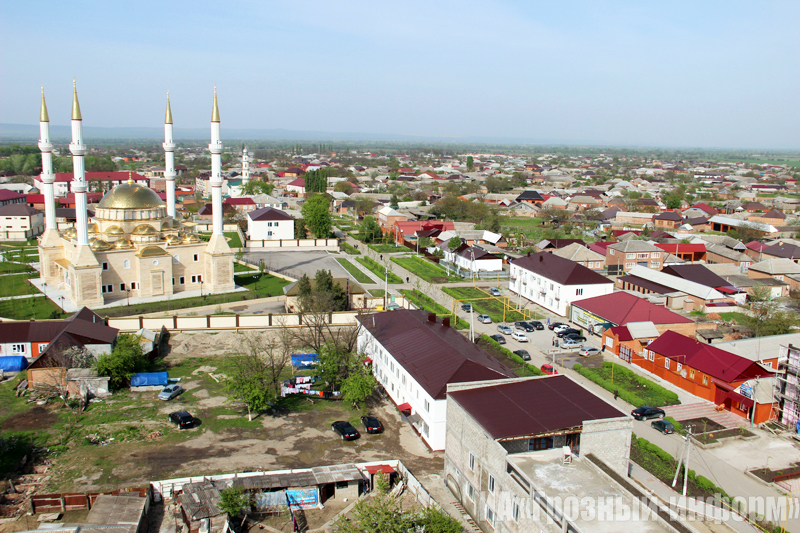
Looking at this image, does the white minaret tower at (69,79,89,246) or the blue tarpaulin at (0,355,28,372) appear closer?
the blue tarpaulin at (0,355,28,372)

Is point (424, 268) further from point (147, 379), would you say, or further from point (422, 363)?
point (147, 379)

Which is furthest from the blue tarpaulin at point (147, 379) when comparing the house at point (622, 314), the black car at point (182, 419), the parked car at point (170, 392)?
the house at point (622, 314)

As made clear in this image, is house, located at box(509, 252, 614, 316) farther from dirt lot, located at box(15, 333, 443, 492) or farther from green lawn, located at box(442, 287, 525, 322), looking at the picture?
dirt lot, located at box(15, 333, 443, 492)

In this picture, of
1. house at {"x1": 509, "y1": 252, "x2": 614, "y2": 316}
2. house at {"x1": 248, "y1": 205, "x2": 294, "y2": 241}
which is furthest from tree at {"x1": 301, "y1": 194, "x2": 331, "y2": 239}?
house at {"x1": 509, "y1": 252, "x2": 614, "y2": 316}

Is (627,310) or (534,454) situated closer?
(534,454)

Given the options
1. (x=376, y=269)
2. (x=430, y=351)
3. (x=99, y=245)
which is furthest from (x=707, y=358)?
(x=99, y=245)

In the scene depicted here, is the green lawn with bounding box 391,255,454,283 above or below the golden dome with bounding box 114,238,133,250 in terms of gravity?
below
